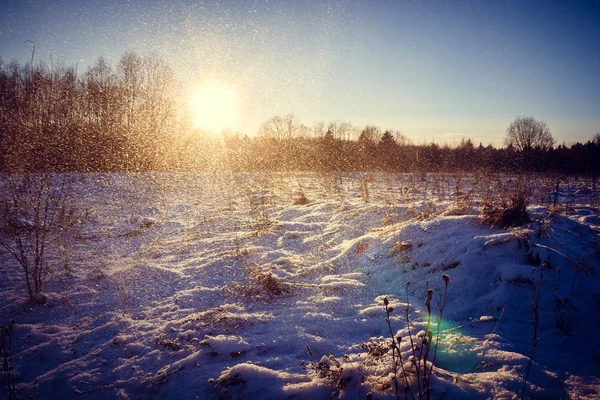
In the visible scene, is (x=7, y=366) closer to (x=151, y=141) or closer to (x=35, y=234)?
(x=35, y=234)

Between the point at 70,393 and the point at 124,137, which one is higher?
the point at 124,137

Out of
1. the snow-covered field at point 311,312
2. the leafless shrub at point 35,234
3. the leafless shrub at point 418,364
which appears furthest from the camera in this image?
the leafless shrub at point 35,234

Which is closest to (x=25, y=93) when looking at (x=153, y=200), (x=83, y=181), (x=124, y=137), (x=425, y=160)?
(x=124, y=137)

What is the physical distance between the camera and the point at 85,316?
10.5 feet

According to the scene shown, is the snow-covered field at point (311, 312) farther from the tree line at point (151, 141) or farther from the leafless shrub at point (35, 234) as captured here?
the tree line at point (151, 141)

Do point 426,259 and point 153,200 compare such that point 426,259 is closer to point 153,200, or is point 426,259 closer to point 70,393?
point 70,393

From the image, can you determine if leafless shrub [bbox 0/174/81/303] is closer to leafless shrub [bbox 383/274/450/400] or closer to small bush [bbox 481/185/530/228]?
leafless shrub [bbox 383/274/450/400]

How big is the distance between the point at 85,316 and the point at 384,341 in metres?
3.32

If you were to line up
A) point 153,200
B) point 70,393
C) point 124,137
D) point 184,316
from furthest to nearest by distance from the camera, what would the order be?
point 124,137 → point 153,200 → point 184,316 → point 70,393

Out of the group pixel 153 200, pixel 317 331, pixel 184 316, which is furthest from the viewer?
pixel 153 200

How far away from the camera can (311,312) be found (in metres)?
3.10

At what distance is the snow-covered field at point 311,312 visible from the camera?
204 cm

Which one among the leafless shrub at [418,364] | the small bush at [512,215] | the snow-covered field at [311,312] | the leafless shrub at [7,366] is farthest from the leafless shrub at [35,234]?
the small bush at [512,215]

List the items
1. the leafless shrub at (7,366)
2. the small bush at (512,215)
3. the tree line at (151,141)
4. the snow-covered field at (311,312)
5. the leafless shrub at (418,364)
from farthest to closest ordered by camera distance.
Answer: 1. the tree line at (151,141)
2. the small bush at (512,215)
3. the snow-covered field at (311,312)
4. the leafless shrub at (7,366)
5. the leafless shrub at (418,364)
